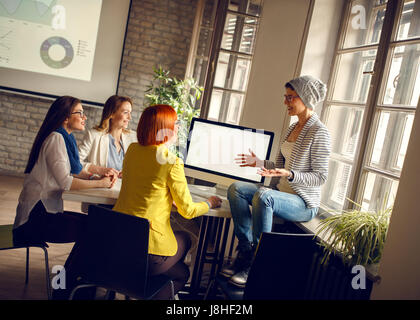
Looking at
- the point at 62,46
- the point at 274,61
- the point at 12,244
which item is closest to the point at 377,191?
the point at 274,61

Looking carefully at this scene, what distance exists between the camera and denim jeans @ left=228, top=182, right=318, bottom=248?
2012 mm

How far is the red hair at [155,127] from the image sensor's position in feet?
6.00

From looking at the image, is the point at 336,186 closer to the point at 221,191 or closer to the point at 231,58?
the point at 221,191

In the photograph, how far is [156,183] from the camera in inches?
71.1

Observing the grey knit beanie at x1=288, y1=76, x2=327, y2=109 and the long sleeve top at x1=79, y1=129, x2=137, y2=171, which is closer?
the grey knit beanie at x1=288, y1=76, x2=327, y2=109

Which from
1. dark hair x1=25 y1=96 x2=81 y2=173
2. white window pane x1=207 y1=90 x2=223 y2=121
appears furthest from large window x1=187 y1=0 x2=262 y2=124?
dark hair x1=25 y1=96 x2=81 y2=173

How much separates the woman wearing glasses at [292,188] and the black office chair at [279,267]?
324 mm

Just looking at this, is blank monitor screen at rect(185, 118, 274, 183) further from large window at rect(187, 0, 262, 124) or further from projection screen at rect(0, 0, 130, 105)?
projection screen at rect(0, 0, 130, 105)

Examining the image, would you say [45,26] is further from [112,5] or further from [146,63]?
[146,63]

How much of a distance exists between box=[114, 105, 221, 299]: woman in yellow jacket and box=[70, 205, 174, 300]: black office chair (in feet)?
0.58

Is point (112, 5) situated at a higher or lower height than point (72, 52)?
higher

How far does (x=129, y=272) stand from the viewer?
5.42 feet
